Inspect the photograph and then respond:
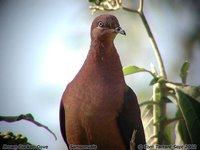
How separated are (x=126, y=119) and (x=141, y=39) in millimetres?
1054

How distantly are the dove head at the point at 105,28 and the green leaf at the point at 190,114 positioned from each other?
1.36ft

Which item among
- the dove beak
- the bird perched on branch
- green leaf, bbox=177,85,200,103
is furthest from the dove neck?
green leaf, bbox=177,85,200,103

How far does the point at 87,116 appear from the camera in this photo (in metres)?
2.20

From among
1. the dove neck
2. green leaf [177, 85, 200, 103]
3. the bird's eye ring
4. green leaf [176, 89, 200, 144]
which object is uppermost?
the bird's eye ring

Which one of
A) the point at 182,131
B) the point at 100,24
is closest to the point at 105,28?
the point at 100,24

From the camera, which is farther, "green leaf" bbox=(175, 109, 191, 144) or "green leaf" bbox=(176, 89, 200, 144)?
"green leaf" bbox=(175, 109, 191, 144)

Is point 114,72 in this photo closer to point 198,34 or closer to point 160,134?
point 160,134

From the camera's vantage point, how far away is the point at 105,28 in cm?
227

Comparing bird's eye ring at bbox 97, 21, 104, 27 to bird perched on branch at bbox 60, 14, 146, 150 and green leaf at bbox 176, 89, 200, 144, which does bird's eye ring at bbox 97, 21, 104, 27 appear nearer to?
bird perched on branch at bbox 60, 14, 146, 150

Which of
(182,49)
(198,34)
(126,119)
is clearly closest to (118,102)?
(126,119)

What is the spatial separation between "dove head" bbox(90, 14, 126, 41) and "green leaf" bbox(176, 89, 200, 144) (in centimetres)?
41

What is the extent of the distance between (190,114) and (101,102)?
1.34 feet

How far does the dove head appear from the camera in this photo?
224 cm

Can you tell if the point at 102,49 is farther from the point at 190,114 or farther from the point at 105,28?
the point at 190,114
